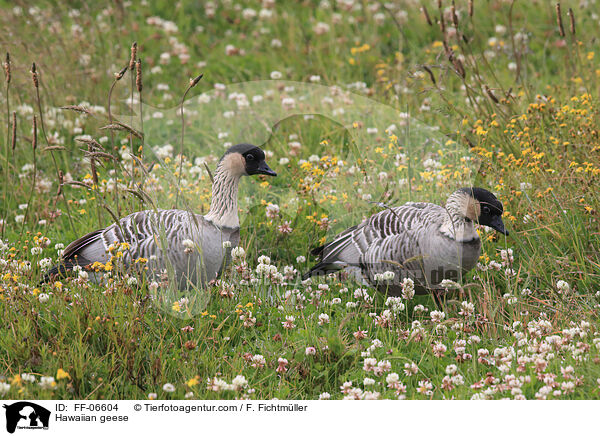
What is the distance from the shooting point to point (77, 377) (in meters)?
4.60

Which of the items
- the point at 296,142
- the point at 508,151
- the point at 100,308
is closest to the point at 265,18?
the point at 296,142

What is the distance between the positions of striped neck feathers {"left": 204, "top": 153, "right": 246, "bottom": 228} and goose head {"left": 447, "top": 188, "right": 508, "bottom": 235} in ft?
5.94

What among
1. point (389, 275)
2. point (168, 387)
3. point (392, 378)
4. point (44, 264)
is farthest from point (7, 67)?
point (392, 378)

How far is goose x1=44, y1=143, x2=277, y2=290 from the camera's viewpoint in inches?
214

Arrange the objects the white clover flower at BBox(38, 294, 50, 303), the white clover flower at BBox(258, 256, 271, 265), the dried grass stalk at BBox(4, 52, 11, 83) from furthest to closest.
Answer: the white clover flower at BBox(258, 256, 271, 265), the white clover flower at BBox(38, 294, 50, 303), the dried grass stalk at BBox(4, 52, 11, 83)

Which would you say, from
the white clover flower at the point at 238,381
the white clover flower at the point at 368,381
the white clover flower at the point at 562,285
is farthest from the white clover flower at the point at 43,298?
the white clover flower at the point at 562,285

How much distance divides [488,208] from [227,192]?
7.03 ft

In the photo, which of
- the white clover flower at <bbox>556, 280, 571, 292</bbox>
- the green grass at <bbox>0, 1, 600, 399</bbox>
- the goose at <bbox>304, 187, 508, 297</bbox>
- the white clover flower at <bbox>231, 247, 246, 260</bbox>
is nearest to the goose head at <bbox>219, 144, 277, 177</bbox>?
the white clover flower at <bbox>231, 247, 246, 260</bbox>

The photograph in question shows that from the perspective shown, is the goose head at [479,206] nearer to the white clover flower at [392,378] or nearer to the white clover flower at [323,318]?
the white clover flower at [323,318]

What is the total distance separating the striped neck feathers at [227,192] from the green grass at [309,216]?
1.57 feet

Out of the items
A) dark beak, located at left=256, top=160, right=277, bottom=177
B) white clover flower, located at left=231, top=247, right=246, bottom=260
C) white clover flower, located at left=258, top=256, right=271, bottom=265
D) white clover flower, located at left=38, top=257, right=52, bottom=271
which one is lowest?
white clover flower, located at left=38, top=257, right=52, bottom=271

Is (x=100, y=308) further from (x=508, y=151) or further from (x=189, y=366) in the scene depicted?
(x=508, y=151)

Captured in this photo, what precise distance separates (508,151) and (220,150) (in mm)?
3361

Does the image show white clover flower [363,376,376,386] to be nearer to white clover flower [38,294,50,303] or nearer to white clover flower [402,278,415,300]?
white clover flower [402,278,415,300]
